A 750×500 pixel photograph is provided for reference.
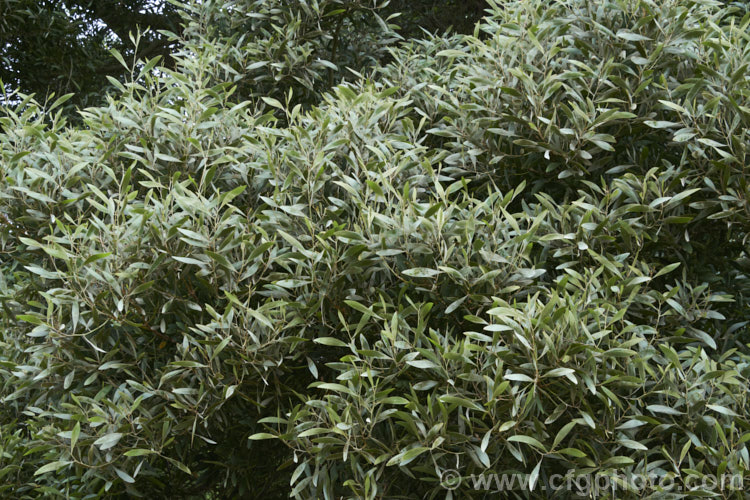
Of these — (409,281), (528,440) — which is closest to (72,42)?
(409,281)

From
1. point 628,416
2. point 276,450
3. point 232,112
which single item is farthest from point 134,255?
point 628,416

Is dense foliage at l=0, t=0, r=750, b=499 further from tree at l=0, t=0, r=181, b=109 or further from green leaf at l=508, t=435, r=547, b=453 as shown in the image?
tree at l=0, t=0, r=181, b=109

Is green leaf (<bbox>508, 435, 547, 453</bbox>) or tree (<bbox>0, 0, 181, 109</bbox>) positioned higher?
green leaf (<bbox>508, 435, 547, 453</bbox>)

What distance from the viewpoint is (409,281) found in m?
3.21

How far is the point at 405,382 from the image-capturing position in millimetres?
3031

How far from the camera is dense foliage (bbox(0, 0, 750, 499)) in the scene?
2896mm

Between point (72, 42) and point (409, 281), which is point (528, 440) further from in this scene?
point (72, 42)

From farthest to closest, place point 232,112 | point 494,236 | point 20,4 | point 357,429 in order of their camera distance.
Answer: point 20,4, point 232,112, point 494,236, point 357,429

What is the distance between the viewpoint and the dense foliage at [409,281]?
290cm

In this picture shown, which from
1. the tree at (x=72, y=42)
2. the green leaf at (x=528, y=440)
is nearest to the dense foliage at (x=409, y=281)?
the green leaf at (x=528, y=440)

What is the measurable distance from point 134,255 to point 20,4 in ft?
16.2

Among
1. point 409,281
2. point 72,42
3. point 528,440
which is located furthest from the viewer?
point 72,42

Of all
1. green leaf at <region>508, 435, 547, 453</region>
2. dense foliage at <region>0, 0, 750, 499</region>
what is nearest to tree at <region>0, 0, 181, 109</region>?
dense foliage at <region>0, 0, 750, 499</region>

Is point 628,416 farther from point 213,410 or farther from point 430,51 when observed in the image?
point 430,51
